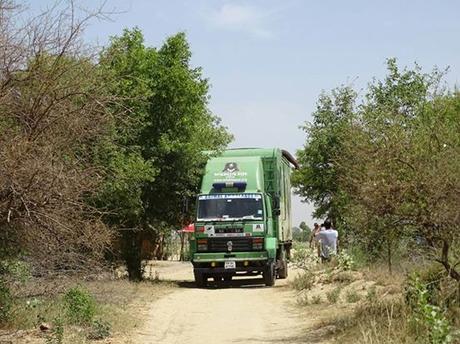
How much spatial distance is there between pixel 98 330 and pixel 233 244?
10985 millimetres

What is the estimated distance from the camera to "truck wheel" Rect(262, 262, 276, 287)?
893 inches

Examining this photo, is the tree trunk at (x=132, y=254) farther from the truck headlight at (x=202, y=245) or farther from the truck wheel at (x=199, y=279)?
the truck headlight at (x=202, y=245)

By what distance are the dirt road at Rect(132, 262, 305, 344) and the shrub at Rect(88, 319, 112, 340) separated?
1.51 feet

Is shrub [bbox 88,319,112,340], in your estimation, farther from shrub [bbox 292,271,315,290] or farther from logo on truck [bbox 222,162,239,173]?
logo on truck [bbox 222,162,239,173]

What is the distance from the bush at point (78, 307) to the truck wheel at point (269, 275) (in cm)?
1084

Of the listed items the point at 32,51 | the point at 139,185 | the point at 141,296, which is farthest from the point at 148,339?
the point at 139,185

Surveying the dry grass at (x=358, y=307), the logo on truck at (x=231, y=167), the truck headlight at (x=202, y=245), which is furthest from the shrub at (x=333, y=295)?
the logo on truck at (x=231, y=167)

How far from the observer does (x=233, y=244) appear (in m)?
22.3

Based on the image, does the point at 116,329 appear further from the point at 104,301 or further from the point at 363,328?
the point at 363,328

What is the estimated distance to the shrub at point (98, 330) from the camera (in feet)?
37.3

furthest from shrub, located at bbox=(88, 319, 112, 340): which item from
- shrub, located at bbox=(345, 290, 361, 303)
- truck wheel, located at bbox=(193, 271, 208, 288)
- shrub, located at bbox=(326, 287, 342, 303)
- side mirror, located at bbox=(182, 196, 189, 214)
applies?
side mirror, located at bbox=(182, 196, 189, 214)

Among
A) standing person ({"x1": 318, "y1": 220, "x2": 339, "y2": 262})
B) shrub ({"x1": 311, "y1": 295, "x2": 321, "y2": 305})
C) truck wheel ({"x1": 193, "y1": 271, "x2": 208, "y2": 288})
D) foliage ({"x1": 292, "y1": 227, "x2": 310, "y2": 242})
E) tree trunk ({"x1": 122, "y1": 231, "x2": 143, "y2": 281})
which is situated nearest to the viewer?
shrub ({"x1": 311, "y1": 295, "x2": 321, "y2": 305})

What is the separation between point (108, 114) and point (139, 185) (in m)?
9.20

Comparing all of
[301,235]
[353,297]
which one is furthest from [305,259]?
[301,235]
